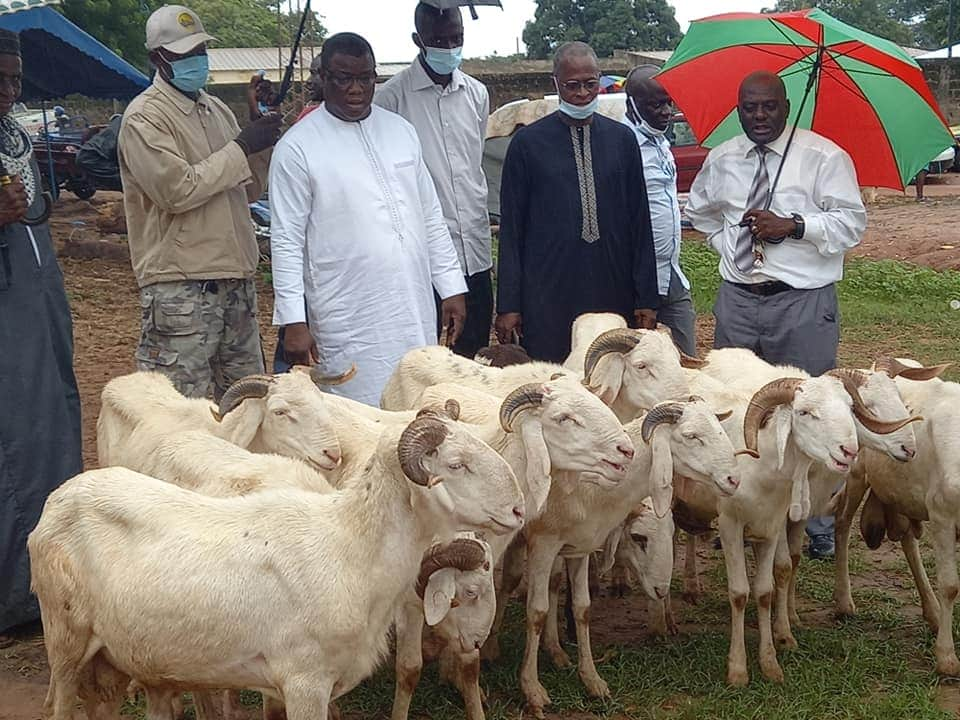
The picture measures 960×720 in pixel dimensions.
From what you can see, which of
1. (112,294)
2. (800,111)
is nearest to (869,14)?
(112,294)

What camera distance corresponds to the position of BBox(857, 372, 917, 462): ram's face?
5.19m

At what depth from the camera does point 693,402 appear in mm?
5035

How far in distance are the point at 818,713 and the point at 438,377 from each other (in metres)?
2.27

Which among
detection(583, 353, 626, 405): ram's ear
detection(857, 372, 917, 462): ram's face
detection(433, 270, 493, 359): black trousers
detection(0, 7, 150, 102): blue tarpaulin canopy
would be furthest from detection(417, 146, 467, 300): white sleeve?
detection(0, 7, 150, 102): blue tarpaulin canopy

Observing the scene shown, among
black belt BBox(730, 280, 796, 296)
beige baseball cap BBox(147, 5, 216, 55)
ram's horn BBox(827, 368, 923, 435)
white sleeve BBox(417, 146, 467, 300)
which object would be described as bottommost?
ram's horn BBox(827, 368, 923, 435)

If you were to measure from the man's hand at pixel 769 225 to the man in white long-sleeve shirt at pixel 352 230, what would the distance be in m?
1.59

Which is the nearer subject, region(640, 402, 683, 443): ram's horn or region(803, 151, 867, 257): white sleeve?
region(640, 402, 683, 443): ram's horn

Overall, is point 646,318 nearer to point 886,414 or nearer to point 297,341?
point 886,414

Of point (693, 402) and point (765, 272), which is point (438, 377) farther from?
point (765, 272)

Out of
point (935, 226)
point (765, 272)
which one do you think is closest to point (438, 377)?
point (765, 272)

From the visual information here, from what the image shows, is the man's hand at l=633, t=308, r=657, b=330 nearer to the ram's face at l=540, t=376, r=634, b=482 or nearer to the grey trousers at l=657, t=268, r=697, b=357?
the grey trousers at l=657, t=268, r=697, b=357

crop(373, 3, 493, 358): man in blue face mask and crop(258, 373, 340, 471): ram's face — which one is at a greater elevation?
crop(373, 3, 493, 358): man in blue face mask

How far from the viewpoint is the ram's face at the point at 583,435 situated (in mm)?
4699

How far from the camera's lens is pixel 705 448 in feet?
16.3
